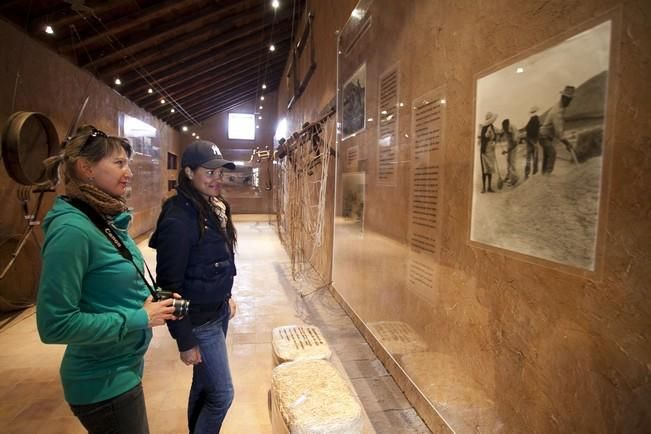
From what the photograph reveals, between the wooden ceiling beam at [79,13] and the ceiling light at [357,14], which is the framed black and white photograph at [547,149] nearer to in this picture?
the ceiling light at [357,14]

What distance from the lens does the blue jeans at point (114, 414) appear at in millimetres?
1020

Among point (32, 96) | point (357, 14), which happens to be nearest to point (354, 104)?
point (357, 14)

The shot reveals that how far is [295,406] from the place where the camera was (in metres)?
1.47

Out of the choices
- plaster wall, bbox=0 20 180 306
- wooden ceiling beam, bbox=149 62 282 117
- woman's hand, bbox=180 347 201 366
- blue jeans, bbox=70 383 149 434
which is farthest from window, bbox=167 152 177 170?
blue jeans, bbox=70 383 149 434

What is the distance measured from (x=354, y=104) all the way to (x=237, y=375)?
249 centimetres

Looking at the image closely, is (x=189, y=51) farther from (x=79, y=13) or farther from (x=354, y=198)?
(x=354, y=198)

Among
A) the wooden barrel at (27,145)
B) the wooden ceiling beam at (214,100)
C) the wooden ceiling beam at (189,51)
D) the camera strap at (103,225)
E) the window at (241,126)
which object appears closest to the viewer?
the camera strap at (103,225)

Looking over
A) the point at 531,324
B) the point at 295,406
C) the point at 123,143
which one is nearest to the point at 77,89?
the point at 123,143

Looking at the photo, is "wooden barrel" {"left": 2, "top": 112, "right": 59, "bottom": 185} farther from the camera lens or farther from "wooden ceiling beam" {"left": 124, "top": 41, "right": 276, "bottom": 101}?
"wooden ceiling beam" {"left": 124, "top": 41, "right": 276, "bottom": 101}

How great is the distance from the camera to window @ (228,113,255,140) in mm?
15875

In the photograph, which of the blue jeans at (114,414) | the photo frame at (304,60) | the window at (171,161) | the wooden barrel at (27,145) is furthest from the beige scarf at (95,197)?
the window at (171,161)

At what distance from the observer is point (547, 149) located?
1.10 meters

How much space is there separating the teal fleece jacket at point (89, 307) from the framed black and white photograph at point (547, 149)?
1.25 metres

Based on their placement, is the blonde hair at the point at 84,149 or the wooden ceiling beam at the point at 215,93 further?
the wooden ceiling beam at the point at 215,93
